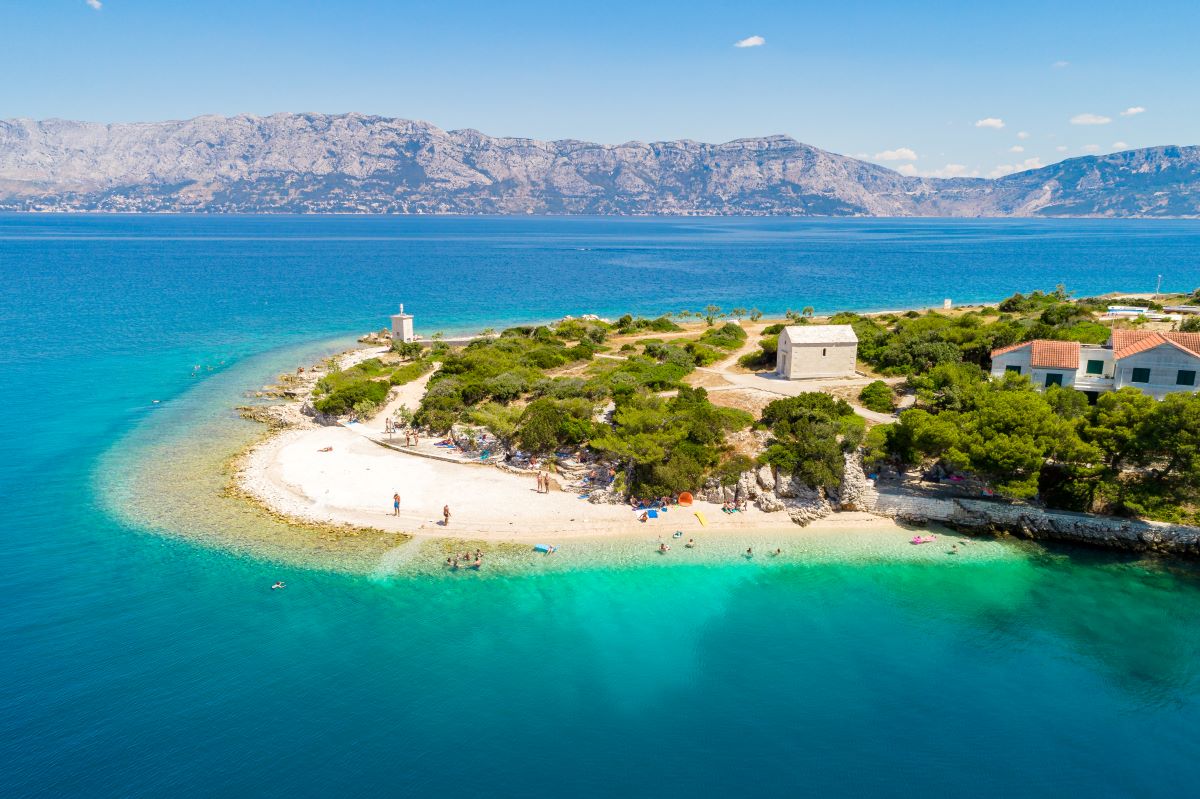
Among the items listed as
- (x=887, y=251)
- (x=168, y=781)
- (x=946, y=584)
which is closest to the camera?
(x=168, y=781)

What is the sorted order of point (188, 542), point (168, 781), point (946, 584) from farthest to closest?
point (188, 542)
point (946, 584)
point (168, 781)

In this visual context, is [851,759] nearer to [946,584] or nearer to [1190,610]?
[946,584]

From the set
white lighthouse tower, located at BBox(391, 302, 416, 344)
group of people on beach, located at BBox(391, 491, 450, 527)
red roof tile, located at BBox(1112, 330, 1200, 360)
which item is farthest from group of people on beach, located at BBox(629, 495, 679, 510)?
white lighthouse tower, located at BBox(391, 302, 416, 344)

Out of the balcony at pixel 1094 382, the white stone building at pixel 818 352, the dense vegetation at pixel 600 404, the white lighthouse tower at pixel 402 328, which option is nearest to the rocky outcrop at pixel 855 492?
the dense vegetation at pixel 600 404

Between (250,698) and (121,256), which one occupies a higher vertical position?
(121,256)

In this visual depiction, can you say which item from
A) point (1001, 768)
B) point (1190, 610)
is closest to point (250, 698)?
point (1001, 768)

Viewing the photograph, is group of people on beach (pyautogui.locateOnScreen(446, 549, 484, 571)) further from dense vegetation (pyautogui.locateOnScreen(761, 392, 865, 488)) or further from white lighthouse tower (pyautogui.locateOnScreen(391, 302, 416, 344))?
white lighthouse tower (pyautogui.locateOnScreen(391, 302, 416, 344))
